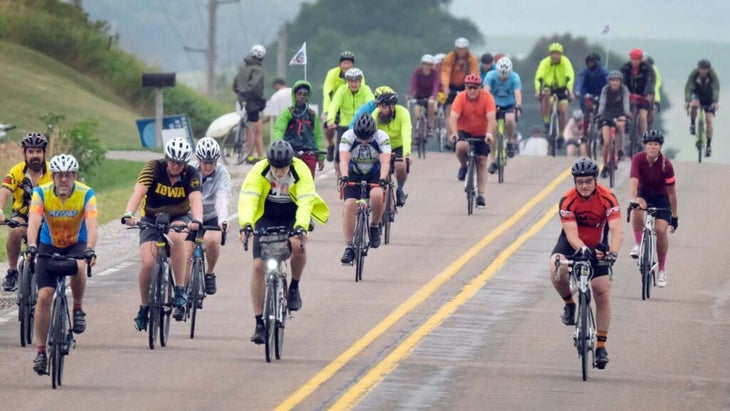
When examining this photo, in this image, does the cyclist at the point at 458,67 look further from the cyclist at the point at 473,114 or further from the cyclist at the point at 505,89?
the cyclist at the point at 473,114

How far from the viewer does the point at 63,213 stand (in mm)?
17750

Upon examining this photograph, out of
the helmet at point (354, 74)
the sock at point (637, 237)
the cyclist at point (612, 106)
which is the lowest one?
the sock at point (637, 237)

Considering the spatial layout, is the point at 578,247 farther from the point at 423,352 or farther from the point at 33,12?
the point at 33,12

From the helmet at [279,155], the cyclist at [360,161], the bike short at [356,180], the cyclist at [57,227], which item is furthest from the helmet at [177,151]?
the bike short at [356,180]

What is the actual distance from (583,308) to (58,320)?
4.54 meters

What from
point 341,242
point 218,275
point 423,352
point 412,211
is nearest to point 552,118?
point 412,211

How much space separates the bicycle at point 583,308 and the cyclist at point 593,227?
0.09 metres

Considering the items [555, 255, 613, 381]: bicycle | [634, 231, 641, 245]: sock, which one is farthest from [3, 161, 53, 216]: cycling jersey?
[634, 231, 641, 245]: sock

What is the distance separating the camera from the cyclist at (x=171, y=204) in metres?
19.0

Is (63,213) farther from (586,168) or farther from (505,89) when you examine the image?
(505,89)

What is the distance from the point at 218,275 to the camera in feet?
80.6

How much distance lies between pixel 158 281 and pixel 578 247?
12.6ft

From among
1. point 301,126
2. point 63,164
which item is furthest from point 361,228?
point 63,164

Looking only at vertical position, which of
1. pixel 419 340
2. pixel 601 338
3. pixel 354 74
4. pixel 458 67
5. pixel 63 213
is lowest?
pixel 419 340
